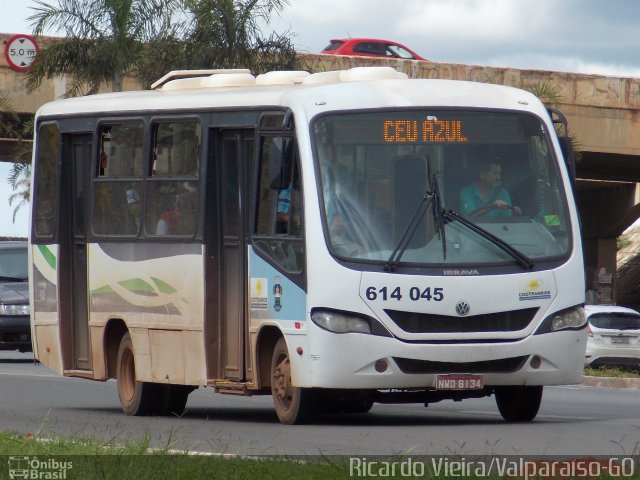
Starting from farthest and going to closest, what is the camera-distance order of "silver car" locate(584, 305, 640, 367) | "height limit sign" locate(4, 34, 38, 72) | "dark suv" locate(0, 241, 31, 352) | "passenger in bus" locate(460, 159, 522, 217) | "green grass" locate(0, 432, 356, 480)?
"height limit sign" locate(4, 34, 38, 72)
"silver car" locate(584, 305, 640, 367)
"dark suv" locate(0, 241, 31, 352)
"passenger in bus" locate(460, 159, 522, 217)
"green grass" locate(0, 432, 356, 480)

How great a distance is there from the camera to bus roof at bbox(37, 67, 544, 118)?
1359 centimetres

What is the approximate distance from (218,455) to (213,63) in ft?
69.6

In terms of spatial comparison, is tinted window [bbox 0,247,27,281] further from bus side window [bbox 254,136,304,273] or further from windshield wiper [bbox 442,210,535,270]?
windshield wiper [bbox 442,210,535,270]

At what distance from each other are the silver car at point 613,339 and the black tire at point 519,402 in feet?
45.4

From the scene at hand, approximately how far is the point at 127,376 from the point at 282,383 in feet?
9.10

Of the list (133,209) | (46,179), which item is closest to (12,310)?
(46,179)

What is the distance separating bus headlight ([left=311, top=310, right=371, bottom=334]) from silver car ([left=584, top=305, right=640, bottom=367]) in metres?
15.6

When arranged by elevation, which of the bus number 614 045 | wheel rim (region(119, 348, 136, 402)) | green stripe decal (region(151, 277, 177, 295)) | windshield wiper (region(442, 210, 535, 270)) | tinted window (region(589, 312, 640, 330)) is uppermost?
windshield wiper (region(442, 210, 535, 270))

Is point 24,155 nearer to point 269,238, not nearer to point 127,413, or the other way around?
point 127,413

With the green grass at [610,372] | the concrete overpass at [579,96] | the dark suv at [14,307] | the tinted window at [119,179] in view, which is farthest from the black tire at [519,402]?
the concrete overpass at [579,96]

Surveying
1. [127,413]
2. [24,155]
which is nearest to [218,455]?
[127,413]

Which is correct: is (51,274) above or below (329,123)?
below

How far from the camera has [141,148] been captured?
15289mm

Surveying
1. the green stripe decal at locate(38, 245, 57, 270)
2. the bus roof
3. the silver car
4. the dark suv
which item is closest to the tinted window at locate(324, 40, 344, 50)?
the silver car
